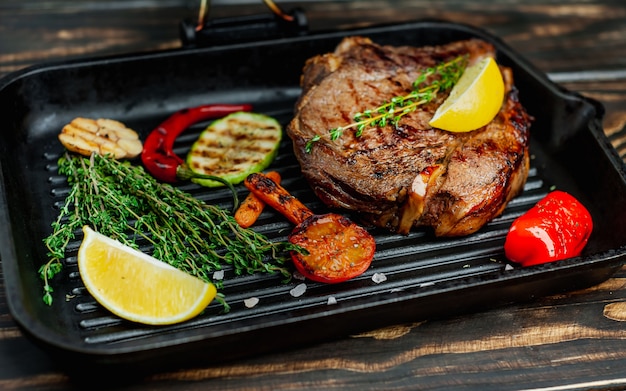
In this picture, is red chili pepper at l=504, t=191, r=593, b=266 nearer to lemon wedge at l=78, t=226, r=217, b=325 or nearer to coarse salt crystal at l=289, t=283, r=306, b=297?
coarse salt crystal at l=289, t=283, r=306, b=297

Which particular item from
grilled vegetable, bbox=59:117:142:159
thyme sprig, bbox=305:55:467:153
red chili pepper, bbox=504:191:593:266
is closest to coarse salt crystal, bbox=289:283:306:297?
thyme sprig, bbox=305:55:467:153

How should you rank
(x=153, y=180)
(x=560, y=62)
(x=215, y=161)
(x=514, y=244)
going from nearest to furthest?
1. (x=514, y=244)
2. (x=153, y=180)
3. (x=215, y=161)
4. (x=560, y=62)

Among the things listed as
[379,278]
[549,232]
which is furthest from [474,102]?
[379,278]

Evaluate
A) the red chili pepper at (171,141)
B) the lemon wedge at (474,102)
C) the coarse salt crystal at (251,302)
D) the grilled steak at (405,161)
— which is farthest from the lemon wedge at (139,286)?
the lemon wedge at (474,102)

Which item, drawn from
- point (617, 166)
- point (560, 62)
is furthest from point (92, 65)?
point (560, 62)

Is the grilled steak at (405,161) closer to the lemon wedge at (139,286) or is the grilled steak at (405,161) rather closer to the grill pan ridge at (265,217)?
the grill pan ridge at (265,217)

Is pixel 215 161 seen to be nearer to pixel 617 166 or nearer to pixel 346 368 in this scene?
pixel 346 368
